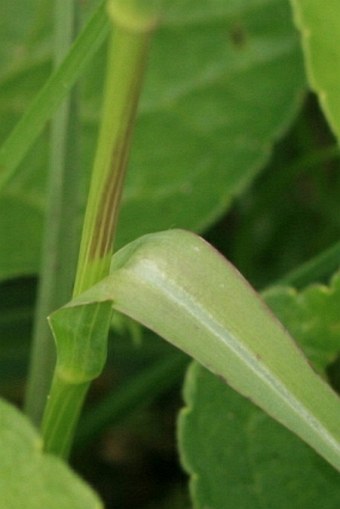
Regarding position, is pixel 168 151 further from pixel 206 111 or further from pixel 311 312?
pixel 311 312

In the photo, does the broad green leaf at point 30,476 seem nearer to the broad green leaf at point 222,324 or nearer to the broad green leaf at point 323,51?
the broad green leaf at point 222,324

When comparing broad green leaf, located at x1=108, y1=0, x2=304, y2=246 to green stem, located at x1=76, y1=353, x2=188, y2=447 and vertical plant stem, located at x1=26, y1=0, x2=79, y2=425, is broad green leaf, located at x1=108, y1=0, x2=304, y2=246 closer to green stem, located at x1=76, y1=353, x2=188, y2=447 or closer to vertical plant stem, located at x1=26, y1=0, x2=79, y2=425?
green stem, located at x1=76, y1=353, x2=188, y2=447

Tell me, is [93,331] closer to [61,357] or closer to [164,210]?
→ [61,357]

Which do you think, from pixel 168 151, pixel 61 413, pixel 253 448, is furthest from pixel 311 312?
pixel 168 151

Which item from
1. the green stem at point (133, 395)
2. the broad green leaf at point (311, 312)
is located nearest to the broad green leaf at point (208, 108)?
the green stem at point (133, 395)

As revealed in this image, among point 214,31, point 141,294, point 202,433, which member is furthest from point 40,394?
point 214,31

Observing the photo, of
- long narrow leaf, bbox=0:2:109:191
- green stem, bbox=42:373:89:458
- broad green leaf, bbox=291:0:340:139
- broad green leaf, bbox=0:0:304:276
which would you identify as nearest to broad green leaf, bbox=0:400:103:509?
green stem, bbox=42:373:89:458

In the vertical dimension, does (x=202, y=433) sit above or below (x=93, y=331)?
below
